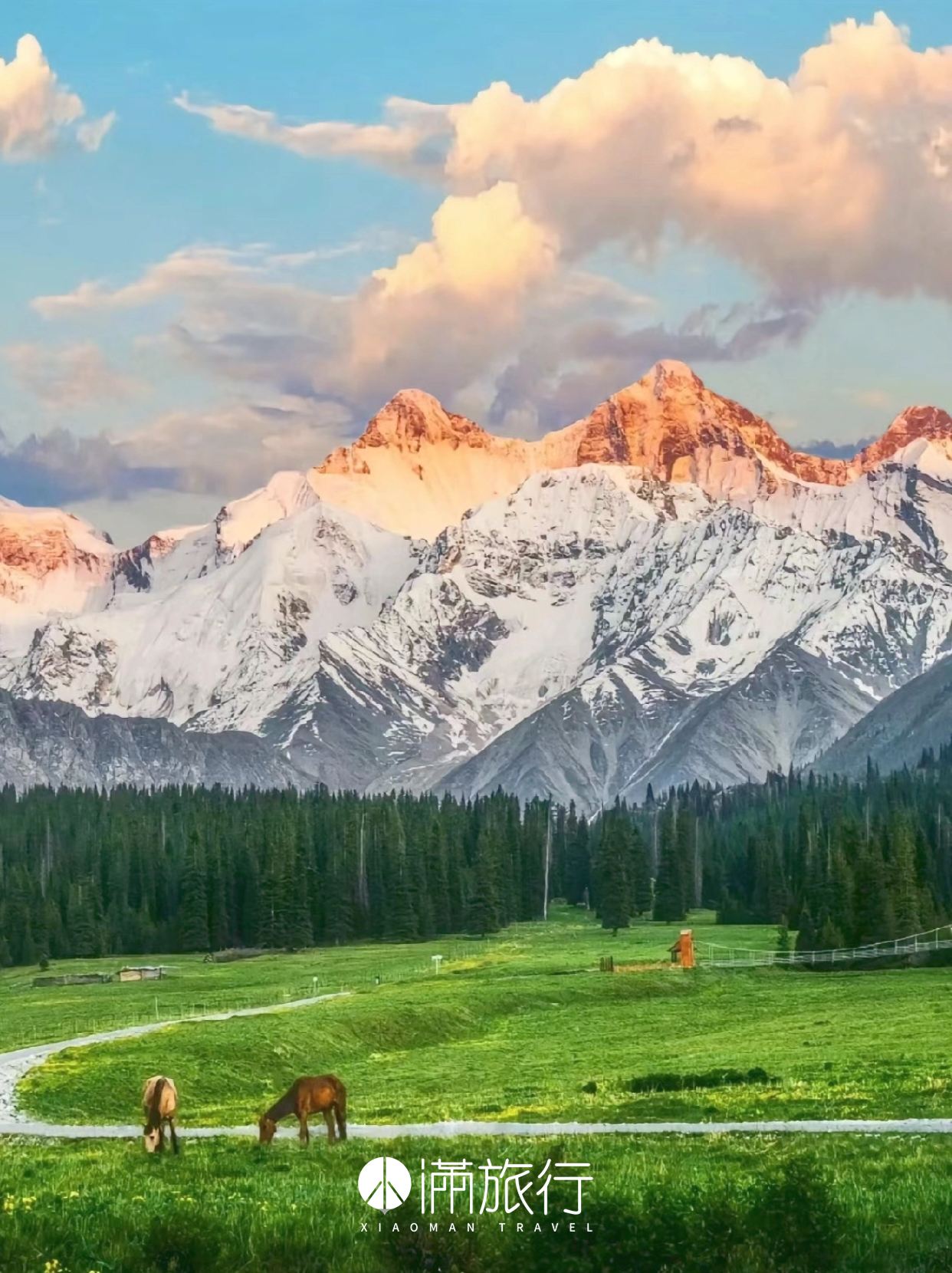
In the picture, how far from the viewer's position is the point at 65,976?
150000 millimetres

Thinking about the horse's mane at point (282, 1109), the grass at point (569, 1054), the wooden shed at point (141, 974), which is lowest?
the wooden shed at point (141, 974)

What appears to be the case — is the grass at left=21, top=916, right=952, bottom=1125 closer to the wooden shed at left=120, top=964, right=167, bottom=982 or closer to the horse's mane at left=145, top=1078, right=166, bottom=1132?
the horse's mane at left=145, top=1078, right=166, bottom=1132

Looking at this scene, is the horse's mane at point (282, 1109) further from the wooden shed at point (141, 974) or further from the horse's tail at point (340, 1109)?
the wooden shed at point (141, 974)

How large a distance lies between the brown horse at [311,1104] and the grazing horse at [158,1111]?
8.09ft

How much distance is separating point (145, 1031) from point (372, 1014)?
10.7 m

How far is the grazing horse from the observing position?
123 ft

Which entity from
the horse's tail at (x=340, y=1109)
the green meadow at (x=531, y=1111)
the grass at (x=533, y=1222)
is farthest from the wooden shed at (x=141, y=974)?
the grass at (x=533, y=1222)

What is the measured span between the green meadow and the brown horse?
614 mm

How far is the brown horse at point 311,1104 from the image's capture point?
128ft

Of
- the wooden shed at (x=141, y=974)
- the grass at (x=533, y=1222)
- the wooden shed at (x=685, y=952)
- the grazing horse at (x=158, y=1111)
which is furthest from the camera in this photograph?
the wooden shed at (x=141, y=974)

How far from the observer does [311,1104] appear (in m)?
39.3

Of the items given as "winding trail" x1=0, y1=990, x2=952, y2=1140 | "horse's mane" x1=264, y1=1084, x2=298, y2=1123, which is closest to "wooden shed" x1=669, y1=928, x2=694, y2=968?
A: "winding trail" x1=0, y1=990, x2=952, y2=1140

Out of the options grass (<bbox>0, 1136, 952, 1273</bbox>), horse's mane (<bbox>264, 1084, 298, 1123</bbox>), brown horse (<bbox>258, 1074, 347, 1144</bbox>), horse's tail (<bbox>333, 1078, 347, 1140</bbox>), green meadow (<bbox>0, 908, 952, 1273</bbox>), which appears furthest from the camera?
horse's mane (<bbox>264, 1084, 298, 1123</bbox>)

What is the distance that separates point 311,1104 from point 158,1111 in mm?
3574
